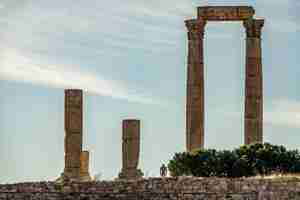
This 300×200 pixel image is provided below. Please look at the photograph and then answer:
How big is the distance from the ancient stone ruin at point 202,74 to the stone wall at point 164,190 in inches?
595

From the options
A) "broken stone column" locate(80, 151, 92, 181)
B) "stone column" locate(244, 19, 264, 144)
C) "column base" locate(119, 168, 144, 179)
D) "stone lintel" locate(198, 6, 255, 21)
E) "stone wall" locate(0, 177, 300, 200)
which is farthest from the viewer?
"broken stone column" locate(80, 151, 92, 181)

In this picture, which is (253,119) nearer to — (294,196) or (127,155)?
(127,155)

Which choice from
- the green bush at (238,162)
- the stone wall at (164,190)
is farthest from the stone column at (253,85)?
the stone wall at (164,190)

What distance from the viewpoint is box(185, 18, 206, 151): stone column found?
5603cm

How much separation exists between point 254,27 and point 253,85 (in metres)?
2.62

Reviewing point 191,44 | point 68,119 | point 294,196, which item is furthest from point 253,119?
point 294,196

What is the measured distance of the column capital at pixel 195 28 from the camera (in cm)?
5603

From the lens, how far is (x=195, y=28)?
56156mm

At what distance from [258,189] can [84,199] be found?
18.6 ft

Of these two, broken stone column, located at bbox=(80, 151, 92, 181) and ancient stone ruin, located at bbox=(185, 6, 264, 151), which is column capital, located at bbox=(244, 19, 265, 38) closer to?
ancient stone ruin, located at bbox=(185, 6, 264, 151)

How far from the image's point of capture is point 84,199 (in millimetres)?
40656

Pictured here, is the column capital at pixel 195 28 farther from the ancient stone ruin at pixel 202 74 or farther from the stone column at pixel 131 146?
the stone column at pixel 131 146

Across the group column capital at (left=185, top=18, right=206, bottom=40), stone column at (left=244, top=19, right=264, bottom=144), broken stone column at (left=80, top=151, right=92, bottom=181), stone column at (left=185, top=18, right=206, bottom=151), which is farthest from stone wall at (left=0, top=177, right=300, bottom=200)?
column capital at (left=185, top=18, right=206, bottom=40)

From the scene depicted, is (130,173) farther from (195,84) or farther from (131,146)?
(195,84)
